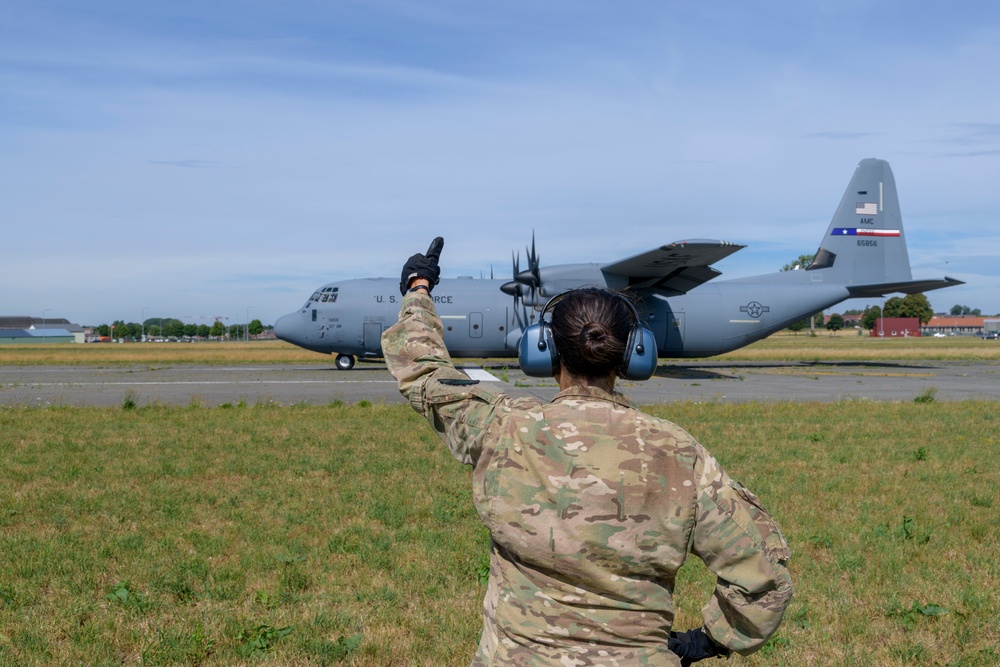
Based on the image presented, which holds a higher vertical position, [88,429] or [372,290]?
[372,290]

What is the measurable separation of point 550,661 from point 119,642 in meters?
3.86

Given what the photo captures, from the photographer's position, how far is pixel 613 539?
2.22 meters

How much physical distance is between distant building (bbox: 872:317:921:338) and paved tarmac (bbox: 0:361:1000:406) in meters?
87.6

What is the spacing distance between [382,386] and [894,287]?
19.9 m

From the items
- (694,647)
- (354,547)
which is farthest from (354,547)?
(694,647)

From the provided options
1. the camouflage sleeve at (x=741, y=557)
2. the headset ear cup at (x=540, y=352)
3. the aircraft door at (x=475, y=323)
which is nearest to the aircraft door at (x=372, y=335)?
the aircraft door at (x=475, y=323)

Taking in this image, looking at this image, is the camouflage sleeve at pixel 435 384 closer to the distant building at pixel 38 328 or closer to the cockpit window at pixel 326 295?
the cockpit window at pixel 326 295

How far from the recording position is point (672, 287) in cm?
2878

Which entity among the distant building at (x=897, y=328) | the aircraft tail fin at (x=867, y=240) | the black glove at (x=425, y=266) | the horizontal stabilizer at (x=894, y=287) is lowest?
the distant building at (x=897, y=328)

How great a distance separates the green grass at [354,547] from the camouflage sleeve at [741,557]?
2.98m

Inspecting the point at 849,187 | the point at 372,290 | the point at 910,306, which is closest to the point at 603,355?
the point at 372,290

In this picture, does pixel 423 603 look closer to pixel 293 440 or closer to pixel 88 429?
pixel 293 440

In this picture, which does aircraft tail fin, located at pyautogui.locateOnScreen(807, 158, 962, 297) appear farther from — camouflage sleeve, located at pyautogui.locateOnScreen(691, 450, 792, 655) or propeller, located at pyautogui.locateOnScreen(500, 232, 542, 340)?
camouflage sleeve, located at pyautogui.locateOnScreen(691, 450, 792, 655)

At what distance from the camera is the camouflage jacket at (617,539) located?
7.26 feet
